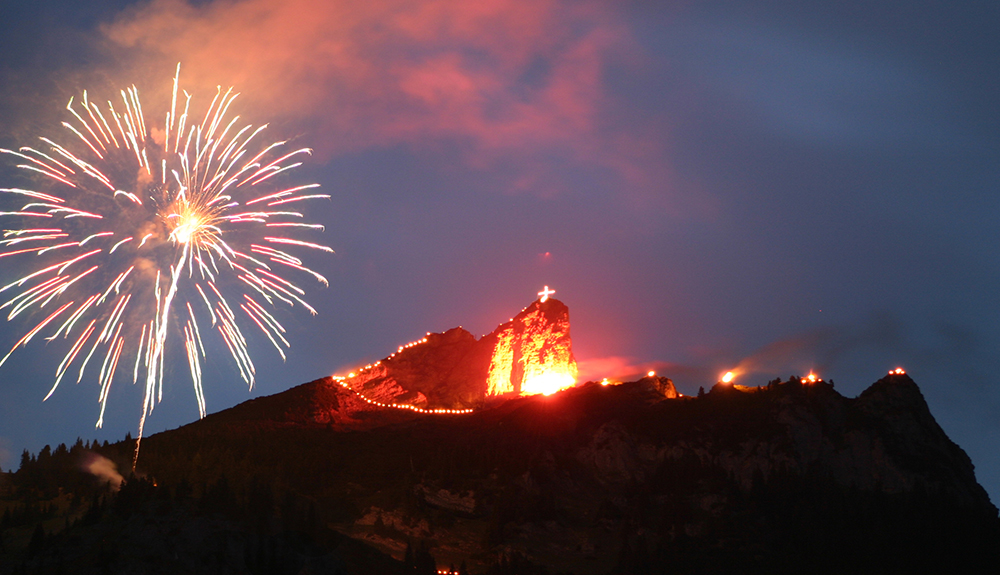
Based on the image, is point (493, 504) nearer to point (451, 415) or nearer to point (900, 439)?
point (451, 415)

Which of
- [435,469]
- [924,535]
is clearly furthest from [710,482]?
[435,469]

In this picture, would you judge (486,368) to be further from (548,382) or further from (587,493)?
(587,493)

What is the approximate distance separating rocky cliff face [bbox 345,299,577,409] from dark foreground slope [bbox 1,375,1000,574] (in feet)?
80.2

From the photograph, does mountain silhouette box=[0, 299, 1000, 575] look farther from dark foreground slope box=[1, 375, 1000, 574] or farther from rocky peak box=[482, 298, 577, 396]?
rocky peak box=[482, 298, 577, 396]

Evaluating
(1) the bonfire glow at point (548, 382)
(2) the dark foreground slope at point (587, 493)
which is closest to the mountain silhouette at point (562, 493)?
(2) the dark foreground slope at point (587, 493)

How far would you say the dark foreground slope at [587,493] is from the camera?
333 ft

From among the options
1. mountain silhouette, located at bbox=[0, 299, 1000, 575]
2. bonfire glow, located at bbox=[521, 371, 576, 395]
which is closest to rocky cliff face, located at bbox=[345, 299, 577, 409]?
bonfire glow, located at bbox=[521, 371, 576, 395]

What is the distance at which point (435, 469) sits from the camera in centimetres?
12975

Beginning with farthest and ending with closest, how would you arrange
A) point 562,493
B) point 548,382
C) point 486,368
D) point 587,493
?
point 486,368, point 548,382, point 587,493, point 562,493

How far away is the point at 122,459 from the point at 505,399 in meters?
81.4

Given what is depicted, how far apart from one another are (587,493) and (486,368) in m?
62.2

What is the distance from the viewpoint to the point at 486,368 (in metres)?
187

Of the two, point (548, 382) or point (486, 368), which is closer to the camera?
point (548, 382)

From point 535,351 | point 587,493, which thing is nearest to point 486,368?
point 535,351
